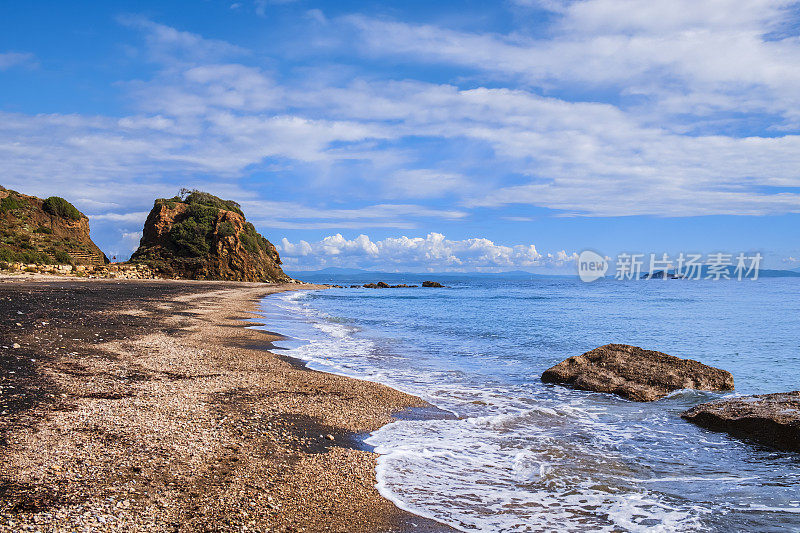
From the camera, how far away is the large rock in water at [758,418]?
7289 millimetres

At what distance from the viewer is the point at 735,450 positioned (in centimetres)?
721

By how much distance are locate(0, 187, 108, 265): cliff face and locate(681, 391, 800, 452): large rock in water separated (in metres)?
53.4

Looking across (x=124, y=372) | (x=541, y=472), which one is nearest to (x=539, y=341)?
(x=541, y=472)

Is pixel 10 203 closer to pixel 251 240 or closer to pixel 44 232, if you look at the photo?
pixel 44 232

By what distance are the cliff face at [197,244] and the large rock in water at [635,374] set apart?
A: 223 ft

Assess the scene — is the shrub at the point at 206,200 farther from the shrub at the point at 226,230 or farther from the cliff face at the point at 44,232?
the cliff face at the point at 44,232

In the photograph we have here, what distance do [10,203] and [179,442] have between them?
6209 cm

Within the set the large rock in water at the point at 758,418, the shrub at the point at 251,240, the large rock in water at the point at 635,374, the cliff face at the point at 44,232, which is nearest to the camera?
the large rock in water at the point at 758,418

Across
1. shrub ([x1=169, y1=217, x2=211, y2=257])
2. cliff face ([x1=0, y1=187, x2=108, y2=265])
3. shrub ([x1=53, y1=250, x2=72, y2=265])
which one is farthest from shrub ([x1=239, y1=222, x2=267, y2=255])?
shrub ([x1=53, y1=250, x2=72, y2=265])

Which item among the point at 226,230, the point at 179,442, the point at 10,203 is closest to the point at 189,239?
the point at 226,230

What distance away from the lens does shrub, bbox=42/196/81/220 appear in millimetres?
55844

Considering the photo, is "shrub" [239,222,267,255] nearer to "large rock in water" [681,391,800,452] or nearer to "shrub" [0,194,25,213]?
"shrub" [0,194,25,213]

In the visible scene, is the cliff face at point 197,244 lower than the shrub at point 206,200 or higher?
lower

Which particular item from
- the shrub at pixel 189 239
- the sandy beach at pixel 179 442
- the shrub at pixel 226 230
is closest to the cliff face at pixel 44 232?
the shrub at pixel 189 239
